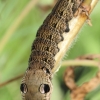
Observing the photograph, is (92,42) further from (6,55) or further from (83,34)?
(6,55)

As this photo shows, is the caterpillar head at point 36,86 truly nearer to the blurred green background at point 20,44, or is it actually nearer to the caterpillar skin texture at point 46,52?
the caterpillar skin texture at point 46,52

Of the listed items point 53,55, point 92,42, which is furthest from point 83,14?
point 92,42

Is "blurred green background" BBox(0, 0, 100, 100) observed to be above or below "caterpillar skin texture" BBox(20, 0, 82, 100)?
above

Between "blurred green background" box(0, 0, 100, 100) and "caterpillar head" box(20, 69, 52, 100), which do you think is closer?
"caterpillar head" box(20, 69, 52, 100)

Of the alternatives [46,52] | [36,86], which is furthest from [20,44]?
[36,86]

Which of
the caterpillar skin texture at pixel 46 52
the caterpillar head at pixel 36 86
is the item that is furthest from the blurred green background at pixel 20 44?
the caterpillar head at pixel 36 86

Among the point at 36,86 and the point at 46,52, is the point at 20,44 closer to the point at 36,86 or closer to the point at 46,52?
the point at 46,52

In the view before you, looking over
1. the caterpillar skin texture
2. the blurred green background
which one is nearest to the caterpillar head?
the caterpillar skin texture

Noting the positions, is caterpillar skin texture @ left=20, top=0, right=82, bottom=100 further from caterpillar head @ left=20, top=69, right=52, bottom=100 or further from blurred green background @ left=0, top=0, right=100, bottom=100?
blurred green background @ left=0, top=0, right=100, bottom=100
